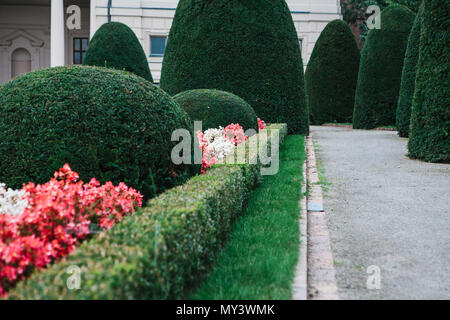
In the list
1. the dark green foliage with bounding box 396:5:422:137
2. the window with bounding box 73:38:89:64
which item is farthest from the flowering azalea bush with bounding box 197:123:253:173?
the window with bounding box 73:38:89:64

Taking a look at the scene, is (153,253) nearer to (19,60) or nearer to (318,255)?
(318,255)

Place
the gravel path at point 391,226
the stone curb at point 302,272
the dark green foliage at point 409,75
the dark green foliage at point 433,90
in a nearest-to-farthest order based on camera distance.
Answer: the stone curb at point 302,272 → the gravel path at point 391,226 → the dark green foliage at point 433,90 → the dark green foliage at point 409,75

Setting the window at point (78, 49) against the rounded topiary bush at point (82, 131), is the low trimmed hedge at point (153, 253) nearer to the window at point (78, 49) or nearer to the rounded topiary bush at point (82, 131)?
the rounded topiary bush at point (82, 131)

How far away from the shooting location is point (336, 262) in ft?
11.7

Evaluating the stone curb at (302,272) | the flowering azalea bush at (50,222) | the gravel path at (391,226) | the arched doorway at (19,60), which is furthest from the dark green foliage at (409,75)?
the arched doorway at (19,60)

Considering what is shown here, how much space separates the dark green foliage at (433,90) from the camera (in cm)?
851

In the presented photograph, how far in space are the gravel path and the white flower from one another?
7.62 ft

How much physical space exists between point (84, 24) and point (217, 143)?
26393mm

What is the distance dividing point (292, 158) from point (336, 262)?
4.85 m

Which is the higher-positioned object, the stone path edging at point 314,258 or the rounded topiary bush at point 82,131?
the rounded topiary bush at point 82,131

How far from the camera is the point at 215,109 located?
8.79 metres

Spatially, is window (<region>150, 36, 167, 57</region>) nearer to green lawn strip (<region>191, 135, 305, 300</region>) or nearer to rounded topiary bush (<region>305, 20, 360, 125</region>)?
rounded topiary bush (<region>305, 20, 360, 125</region>)

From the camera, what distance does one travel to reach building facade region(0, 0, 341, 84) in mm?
27031

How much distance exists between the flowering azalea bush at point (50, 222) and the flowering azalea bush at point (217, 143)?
2.23 meters
